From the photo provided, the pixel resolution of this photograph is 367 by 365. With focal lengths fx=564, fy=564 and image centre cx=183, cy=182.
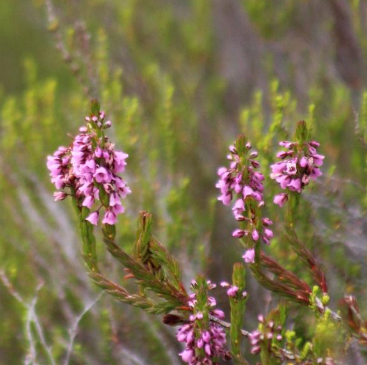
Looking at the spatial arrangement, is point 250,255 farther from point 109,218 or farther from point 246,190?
point 109,218

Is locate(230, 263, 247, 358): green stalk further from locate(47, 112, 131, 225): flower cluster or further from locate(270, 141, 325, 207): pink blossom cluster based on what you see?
locate(47, 112, 131, 225): flower cluster

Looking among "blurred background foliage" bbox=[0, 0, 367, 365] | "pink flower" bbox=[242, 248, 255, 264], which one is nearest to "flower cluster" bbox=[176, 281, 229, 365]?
"pink flower" bbox=[242, 248, 255, 264]

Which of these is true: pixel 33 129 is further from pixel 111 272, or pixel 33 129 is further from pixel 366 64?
pixel 366 64

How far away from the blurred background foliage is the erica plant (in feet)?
2.04

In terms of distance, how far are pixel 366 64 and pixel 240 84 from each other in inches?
73.9

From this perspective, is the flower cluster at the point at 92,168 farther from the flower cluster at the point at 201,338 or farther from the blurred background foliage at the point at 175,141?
the blurred background foliage at the point at 175,141

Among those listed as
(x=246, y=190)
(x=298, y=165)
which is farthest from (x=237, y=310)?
(x=298, y=165)

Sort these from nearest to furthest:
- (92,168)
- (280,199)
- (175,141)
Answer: (92,168) < (280,199) < (175,141)

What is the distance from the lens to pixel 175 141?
354cm

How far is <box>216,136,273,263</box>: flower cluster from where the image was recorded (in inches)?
69.7

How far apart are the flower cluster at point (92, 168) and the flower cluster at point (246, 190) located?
34 cm

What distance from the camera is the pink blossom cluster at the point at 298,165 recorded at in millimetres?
1773

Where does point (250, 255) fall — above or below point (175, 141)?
below

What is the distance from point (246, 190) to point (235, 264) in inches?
9.3
